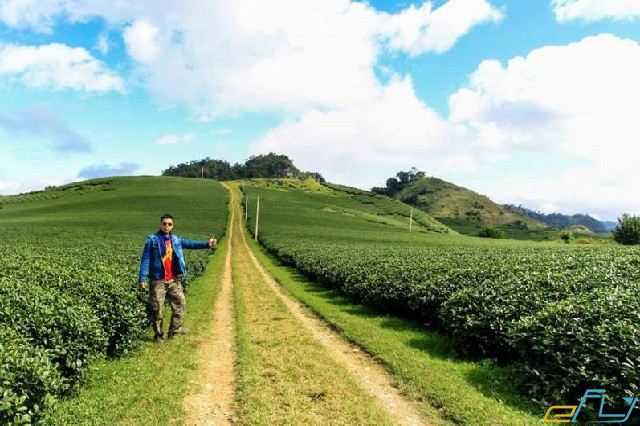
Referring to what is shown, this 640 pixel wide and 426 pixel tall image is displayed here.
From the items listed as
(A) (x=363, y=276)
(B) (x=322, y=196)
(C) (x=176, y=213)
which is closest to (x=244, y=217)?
(C) (x=176, y=213)

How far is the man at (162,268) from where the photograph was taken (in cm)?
1327

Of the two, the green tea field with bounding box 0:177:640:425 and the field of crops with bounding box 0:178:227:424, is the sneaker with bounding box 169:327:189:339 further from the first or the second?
the field of crops with bounding box 0:178:227:424

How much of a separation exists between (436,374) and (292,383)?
148 inches

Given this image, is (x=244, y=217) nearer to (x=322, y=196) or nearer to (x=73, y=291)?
(x=322, y=196)

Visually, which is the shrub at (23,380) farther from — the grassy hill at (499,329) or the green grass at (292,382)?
the grassy hill at (499,329)

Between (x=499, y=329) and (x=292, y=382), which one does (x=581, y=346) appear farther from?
(x=292, y=382)

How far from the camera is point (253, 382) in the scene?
33.1 ft

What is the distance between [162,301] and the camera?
13484 millimetres

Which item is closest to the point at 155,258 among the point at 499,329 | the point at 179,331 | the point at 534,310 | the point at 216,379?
the point at 179,331

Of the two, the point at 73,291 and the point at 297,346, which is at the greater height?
the point at 73,291

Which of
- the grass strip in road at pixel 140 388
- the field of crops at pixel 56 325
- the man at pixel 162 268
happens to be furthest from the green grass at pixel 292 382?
the field of crops at pixel 56 325

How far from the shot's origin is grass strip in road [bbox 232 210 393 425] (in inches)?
332

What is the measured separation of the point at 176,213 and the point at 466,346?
77942 millimetres

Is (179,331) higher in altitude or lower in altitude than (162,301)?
lower
